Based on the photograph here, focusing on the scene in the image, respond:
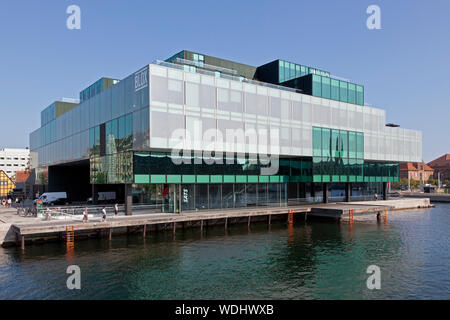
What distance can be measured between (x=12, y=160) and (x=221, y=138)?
164888 mm

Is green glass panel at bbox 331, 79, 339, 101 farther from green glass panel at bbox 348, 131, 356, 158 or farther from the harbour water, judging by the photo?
the harbour water

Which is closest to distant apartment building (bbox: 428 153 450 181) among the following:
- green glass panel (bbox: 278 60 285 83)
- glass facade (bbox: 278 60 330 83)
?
glass facade (bbox: 278 60 330 83)

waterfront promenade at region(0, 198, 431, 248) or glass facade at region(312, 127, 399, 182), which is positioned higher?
glass facade at region(312, 127, 399, 182)

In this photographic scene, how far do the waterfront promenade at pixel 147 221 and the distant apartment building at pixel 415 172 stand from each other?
385 feet

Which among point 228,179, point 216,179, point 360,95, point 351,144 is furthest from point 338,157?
point 216,179

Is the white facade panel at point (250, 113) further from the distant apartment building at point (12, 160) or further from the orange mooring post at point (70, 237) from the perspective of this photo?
the distant apartment building at point (12, 160)

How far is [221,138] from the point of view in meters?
42.3

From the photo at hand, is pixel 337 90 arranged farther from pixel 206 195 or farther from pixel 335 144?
pixel 206 195

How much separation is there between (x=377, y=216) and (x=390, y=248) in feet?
73.2

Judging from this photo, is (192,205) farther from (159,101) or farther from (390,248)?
(390,248)

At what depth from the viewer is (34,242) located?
31688 mm

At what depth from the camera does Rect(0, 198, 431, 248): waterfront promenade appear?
3112 centimetres

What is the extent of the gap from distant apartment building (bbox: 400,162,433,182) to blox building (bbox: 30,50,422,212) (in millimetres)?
96112
